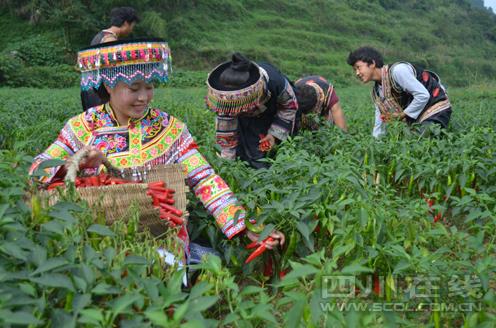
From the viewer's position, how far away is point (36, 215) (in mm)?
1801

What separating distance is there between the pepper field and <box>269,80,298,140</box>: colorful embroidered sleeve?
1.72ft

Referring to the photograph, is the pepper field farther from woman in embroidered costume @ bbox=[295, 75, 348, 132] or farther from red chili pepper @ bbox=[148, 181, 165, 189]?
woman in embroidered costume @ bbox=[295, 75, 348, 132]

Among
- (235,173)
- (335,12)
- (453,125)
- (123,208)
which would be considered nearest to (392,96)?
(453,125)

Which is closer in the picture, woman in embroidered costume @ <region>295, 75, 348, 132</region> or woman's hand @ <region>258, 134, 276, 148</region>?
woman's hand @ <region>258, 134, 276, 148</region>

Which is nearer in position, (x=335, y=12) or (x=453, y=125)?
(x=453, y=125)

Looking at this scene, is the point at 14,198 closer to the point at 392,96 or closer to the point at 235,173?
the point at 235,173

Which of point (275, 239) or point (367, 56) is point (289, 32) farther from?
point (275, 239)

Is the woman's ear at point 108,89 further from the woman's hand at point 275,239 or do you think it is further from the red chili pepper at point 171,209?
the woman's hand at point 275,239

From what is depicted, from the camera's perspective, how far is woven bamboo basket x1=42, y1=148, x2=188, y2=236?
2.15 metres

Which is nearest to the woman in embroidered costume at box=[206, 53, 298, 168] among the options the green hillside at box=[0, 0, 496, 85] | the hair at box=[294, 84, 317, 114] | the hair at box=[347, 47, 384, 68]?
the hair at box=[294, 84, 317, 114]

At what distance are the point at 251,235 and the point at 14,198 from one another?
3.73 feet

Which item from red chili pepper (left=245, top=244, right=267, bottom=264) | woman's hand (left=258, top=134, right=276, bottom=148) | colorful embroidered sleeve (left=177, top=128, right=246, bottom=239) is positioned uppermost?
colorful embroidered sleeve (left=177, top=128, right=246, bottom=239)

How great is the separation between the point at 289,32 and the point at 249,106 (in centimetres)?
2909

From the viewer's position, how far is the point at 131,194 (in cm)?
227
